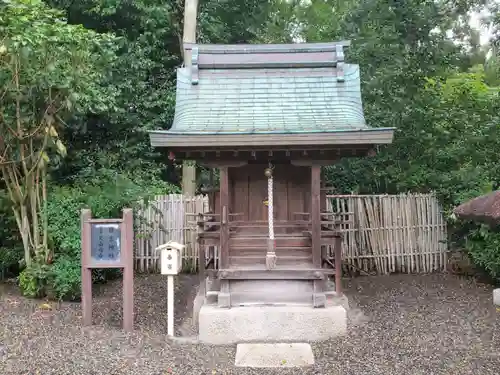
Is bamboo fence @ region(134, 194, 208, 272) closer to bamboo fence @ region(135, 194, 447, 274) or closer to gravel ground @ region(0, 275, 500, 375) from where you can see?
bamboo fence @ region(135, 194, 447, 274)

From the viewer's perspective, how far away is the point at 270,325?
6844 millimetres

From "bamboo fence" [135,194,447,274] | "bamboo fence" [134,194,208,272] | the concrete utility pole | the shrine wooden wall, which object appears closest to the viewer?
the shrine wooden wall

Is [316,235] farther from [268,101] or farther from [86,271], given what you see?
[86,271]

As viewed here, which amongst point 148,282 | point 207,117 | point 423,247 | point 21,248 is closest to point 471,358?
point 207,117

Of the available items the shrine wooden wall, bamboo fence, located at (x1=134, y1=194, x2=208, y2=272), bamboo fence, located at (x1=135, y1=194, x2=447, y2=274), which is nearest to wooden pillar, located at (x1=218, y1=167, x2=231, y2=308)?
the shrine wooden wall

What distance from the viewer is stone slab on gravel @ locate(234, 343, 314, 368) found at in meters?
5.91

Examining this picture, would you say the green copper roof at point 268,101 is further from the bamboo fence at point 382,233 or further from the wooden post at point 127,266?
the bamboo fence at point 382,233

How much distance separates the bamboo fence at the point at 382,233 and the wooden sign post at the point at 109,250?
414 cm

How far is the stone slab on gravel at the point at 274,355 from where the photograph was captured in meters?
5.91

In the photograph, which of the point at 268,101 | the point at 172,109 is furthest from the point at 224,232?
the point at 172,109

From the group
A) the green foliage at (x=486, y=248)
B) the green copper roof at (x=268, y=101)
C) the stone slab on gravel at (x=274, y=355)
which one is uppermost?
the green copper roof at (x=268, y=101)

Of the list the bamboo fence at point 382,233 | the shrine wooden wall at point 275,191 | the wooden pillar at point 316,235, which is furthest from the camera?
the bamboo fence at point 382,233

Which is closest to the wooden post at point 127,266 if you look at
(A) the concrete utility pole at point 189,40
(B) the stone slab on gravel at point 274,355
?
(B) the stone slab on gravel at point 274,355

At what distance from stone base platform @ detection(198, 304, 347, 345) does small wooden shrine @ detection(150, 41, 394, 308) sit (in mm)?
230
